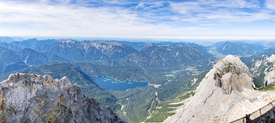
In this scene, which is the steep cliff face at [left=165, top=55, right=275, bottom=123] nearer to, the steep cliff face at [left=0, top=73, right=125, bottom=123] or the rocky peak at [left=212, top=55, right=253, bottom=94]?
the rocky peak at [left=212, top=55, right=253, bottom=94]

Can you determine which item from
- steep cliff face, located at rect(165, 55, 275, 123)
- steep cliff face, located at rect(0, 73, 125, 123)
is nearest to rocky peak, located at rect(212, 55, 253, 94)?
steep cliff face, located at rect(165, 55, 275, 123)

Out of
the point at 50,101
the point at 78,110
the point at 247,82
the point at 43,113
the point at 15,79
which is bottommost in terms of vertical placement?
the point at 247,82

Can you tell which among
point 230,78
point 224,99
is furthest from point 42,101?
point 230,78

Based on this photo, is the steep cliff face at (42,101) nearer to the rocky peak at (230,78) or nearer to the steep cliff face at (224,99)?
the steep cliff face at (224,99)

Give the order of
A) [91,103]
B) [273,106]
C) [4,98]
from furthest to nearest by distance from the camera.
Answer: [91,103], [4,98], [273,106]

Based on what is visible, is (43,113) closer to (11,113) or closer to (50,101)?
(50,101)

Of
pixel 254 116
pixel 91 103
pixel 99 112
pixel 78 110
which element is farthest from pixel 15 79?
pixel 254 116

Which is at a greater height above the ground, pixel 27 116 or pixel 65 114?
pixel 27 116
